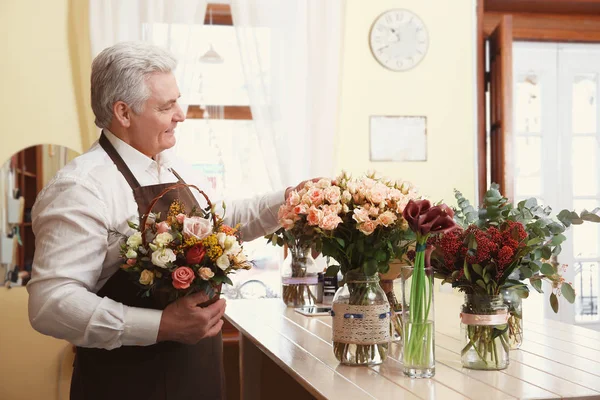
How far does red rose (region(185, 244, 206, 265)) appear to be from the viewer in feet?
5.90

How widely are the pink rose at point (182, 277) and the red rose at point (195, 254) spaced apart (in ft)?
0.08

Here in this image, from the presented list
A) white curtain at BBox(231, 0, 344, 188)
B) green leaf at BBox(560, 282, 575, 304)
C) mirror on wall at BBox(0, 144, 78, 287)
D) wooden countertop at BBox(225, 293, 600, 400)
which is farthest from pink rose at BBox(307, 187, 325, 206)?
mirror on wall at BBox(0, 144, 78, 287)

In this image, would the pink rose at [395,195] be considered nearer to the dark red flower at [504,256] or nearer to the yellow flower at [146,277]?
the dark red flower at [504,256]

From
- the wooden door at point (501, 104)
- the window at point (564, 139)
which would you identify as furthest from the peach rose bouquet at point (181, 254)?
the window at point (564, 139)

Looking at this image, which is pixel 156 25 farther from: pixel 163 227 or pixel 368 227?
pixel 368 227

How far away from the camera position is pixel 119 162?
2104mm

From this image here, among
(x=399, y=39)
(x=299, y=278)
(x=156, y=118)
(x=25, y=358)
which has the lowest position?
(x=25, y=358)

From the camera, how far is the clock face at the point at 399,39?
4.79 metres

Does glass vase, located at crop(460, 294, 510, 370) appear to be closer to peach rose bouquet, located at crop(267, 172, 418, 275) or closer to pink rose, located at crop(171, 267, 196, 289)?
peach rose bouquet, located at crop(267, 172, 418, 275)

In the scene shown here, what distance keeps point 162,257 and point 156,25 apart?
298cm

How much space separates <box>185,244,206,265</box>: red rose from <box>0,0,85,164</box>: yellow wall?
2814 millimetres

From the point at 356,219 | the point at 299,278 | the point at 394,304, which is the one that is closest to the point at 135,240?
the point at 356,219

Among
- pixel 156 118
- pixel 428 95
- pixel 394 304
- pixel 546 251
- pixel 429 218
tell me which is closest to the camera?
pixel 429 218

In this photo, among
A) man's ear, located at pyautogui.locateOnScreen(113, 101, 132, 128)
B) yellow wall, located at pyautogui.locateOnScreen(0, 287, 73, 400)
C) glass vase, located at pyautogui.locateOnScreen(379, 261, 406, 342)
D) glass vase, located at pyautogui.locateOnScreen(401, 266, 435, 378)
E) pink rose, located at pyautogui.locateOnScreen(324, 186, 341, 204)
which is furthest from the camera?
yellow wall, located at pyautogui.locateOnScreen(0, 287, 73, 400)
